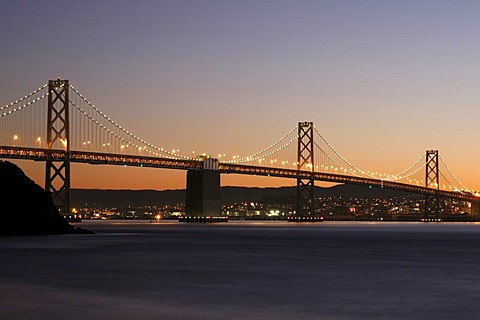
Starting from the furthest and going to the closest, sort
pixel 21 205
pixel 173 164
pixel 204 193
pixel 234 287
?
pixel 204 193 → pixel 173 164 → pixel 21 205 → pixel 234 287

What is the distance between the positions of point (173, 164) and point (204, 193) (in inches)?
248

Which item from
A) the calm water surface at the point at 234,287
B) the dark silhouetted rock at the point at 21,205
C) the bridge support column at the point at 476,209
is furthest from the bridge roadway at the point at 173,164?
the calm water surface at the point at 234,287

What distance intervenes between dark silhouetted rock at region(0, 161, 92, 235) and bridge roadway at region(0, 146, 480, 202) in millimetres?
35295

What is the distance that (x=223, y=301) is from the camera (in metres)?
17.3

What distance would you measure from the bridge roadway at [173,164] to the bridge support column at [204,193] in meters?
1.15

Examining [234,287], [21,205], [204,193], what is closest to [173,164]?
[204,193]

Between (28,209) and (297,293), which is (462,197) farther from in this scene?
(297,293)

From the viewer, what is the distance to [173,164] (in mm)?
103812

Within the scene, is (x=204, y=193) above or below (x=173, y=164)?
below

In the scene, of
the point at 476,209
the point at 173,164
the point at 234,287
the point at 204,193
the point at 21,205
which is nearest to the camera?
the point at 234,287

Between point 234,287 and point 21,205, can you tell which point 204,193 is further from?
point 234,287

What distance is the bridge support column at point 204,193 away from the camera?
353ft

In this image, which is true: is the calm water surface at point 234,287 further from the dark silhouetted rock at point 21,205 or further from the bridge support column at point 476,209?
the bridge support column at point 476,209

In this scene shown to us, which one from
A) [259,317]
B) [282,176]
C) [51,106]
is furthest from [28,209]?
[282,176]
